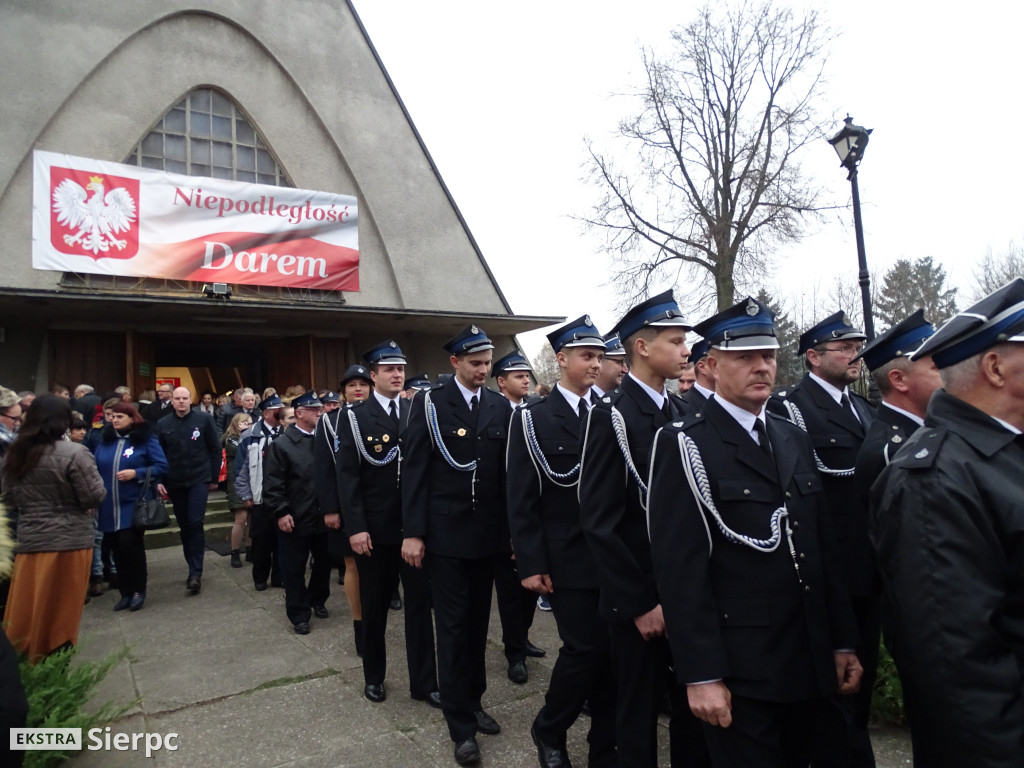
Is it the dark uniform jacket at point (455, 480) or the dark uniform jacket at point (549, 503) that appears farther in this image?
the dark uniform jacket at point (455, 480)

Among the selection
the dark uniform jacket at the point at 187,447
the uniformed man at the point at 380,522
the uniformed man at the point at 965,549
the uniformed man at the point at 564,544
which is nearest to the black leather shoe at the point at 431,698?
the uniformed man at the point at 380,522

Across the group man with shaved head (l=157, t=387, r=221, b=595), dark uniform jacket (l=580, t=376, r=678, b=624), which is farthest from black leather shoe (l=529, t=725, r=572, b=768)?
man with shaved head (l=157, t=387, r=221, b=595)

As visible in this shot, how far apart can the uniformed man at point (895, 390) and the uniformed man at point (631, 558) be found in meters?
1.04

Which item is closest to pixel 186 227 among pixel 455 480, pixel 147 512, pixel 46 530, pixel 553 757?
pixel 147 512

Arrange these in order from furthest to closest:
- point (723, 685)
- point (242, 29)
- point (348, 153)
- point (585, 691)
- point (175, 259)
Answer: point (348, 153) → point (242, 29) → point (175, 259) → point (585, 691) → point (723, 685)

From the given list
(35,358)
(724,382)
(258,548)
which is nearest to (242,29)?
(35,358)

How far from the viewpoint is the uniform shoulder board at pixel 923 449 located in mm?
1784

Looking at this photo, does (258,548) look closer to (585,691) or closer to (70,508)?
(70,508)

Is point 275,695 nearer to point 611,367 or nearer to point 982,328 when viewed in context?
point 611,367

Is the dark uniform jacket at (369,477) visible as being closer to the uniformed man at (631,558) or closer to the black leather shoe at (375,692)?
the black leather shoe at (375,692)

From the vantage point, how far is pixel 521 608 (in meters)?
5.00

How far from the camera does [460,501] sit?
4074 mm

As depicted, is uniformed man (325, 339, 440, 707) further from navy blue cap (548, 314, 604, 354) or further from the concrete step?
the concrete step

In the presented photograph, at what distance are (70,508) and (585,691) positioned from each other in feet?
12.8
